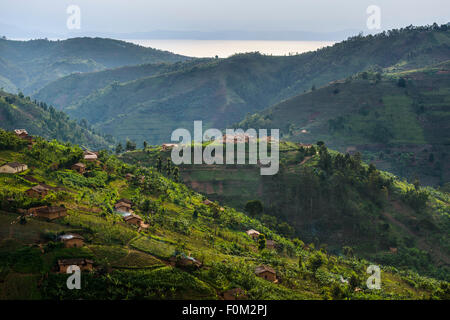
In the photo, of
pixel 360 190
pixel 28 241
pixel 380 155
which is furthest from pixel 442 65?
pixel 28 241

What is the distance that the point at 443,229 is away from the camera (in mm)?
73750

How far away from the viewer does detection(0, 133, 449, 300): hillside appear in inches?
1341

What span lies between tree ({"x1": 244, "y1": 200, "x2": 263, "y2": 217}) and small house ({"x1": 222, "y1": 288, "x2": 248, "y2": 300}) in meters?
38.1

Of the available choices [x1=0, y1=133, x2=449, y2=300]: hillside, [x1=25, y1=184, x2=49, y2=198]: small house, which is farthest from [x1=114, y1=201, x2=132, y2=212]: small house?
[x1=25, y1=184, x2=49, y2=198]: small house

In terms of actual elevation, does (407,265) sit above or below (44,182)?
below

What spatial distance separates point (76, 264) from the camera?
113 ft

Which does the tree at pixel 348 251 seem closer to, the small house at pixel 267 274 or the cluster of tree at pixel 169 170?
the small house at pixel 267 274

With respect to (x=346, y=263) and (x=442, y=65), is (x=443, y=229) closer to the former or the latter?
(x=346, y=263)

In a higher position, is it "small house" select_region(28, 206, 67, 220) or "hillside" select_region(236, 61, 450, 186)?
"hillside" select_region(236, 61, 450, 186)

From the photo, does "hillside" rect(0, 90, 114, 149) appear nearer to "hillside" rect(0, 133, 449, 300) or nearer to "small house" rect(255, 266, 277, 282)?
"hillside" rect(0, 133, 449, 300)

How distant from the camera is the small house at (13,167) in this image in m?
50.7

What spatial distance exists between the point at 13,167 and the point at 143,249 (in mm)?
22786

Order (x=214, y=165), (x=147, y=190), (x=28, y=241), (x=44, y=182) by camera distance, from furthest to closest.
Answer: (x=214, y=165)
(x=147, y=190)
(x=44, y=182)
(x=28, y=241)
